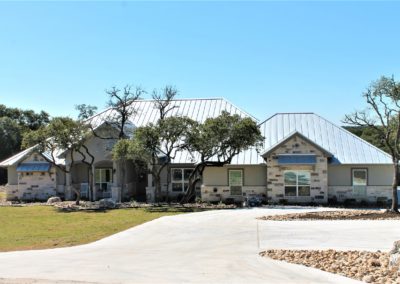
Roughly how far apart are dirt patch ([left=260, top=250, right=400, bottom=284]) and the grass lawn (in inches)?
295

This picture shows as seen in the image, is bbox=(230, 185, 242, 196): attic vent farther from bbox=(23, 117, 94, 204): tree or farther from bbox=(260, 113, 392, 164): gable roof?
bbox=(23, 117, 94, 204): tree

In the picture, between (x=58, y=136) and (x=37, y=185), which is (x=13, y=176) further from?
(x=58, y=136)

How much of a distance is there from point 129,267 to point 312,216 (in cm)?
1289

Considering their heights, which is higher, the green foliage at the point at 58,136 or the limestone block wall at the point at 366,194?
the green foliage at the point at 58,136

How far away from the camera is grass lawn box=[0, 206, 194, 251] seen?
15.9 m

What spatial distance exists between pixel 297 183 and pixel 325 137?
4.86m

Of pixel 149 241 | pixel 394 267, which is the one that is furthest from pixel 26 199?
pixel 394 267

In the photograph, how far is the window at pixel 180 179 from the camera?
33156 mm

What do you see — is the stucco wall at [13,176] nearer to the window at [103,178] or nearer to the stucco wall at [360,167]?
the window at [103,178]

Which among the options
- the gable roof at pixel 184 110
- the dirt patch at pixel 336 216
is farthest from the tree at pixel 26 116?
the dirt patch at pixel 336 216

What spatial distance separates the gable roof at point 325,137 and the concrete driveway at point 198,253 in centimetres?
1055

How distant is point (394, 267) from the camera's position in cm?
1028

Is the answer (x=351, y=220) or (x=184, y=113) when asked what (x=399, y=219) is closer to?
(x=351, y=220)

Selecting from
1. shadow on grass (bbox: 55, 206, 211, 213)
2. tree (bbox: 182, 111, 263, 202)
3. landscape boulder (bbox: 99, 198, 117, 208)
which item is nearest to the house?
tree (bbox: 182, 111, 263, 202)
